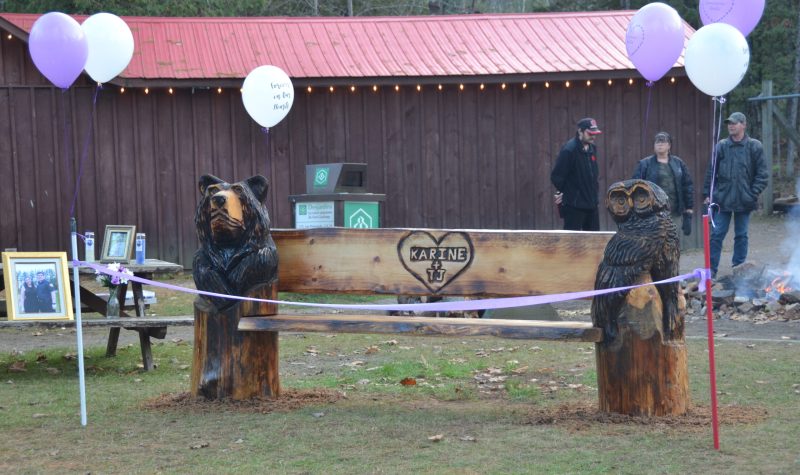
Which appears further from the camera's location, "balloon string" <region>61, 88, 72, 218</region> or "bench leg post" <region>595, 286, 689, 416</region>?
"balloon string" <region>61, 88, 72, 218</region>

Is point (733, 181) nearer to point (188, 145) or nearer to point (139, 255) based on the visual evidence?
point (139, 255)

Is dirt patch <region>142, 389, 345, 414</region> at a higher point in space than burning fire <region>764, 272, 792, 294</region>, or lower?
lower

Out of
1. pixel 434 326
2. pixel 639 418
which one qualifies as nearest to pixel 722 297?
pixel 639 418

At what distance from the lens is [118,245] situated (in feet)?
31.8

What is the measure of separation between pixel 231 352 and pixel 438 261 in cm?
145

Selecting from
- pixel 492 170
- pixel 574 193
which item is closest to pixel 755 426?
pixel 574 193

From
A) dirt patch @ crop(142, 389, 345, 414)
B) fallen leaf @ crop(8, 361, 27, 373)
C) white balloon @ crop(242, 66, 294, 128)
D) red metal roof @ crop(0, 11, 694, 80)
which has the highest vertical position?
red metal roof @ crop(0, 11, 694, 80)

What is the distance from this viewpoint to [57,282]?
27.1 ft

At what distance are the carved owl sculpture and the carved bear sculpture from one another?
2.17m

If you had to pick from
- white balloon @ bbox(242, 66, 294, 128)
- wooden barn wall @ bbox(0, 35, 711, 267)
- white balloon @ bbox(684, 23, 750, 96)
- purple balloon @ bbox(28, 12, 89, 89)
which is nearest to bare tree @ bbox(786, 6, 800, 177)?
wooden barn wall @ bbox(0, 35, 711, 267)

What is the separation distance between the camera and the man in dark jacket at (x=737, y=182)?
39.4 feet

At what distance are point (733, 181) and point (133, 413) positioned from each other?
794 cm

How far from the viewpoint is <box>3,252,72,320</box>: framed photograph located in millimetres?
8094

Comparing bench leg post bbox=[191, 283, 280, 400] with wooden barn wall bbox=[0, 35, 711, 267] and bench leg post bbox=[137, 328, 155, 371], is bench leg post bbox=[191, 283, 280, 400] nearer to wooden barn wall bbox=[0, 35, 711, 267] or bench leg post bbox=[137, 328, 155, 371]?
bench leg post bbox=[137, 328, 155, 371]
